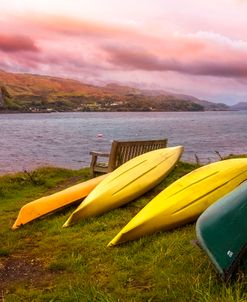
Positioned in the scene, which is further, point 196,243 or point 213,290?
point 196,243

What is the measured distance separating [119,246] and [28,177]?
690cm

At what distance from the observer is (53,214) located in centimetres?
838

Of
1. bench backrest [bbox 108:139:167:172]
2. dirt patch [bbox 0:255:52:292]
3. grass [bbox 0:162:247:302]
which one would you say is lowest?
dirt patch [bbox 0:255:52:292]

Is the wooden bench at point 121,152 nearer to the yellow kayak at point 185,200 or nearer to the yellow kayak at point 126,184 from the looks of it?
the yellow kayak at point 126,184

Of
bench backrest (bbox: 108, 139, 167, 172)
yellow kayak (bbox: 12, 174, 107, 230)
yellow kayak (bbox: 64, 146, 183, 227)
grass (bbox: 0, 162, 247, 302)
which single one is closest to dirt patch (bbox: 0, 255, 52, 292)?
grass (bbox: 0, 162, 247, 302)

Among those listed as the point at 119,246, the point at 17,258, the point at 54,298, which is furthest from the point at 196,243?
the point at 17,258

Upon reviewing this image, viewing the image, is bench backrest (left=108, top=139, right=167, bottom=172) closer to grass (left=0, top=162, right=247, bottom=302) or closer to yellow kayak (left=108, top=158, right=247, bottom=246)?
grass (left=0, top=162, right=247, bottom=302)

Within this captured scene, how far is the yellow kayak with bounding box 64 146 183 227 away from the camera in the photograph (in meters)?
7.58

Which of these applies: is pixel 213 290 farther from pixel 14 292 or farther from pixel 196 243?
pixel 14 292

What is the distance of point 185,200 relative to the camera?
6.73m

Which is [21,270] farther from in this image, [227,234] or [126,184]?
[126,184]

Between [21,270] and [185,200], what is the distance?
2.61 m

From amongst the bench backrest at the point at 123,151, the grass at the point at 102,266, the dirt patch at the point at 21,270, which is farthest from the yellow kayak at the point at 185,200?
the bench backrest at the point at 123,151

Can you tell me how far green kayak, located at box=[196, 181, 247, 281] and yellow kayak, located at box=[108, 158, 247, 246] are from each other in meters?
1.27
